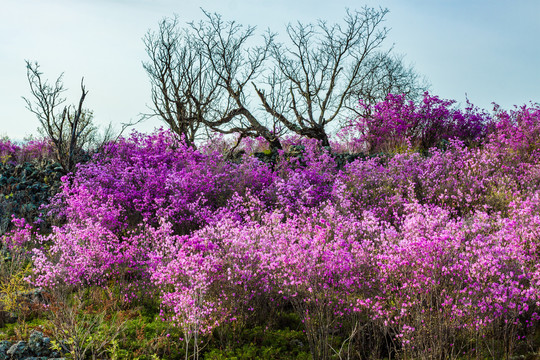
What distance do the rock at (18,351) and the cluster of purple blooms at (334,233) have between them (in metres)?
1.16

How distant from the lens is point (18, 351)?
413 centimetres

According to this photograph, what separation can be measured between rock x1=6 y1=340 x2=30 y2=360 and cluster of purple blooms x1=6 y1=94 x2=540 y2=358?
3.80ft

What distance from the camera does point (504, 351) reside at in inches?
171

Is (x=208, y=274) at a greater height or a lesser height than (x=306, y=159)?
lesser

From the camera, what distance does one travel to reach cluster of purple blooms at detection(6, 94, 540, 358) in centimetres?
415

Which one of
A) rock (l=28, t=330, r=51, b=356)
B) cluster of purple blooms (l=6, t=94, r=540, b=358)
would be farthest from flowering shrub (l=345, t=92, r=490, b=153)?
rock (l=28, t=330, r=51, b=356)

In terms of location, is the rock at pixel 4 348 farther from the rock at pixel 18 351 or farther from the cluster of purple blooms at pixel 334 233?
the cluster of purple blooms at pixel 334 233

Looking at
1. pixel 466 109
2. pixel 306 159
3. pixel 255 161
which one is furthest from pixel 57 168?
pixel 466 109

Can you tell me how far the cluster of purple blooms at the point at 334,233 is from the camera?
4.15 meters

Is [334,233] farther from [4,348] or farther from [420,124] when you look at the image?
[420,124]

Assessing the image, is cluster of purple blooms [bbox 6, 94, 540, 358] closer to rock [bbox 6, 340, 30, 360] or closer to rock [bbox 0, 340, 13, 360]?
rock [bbox 0, 340, 13, 360]

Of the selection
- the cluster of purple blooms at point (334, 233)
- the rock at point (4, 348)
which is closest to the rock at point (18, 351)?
the rock at point (4, 348)

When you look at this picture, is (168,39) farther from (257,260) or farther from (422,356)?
(422,356)

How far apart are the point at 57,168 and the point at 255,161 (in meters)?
5.23
